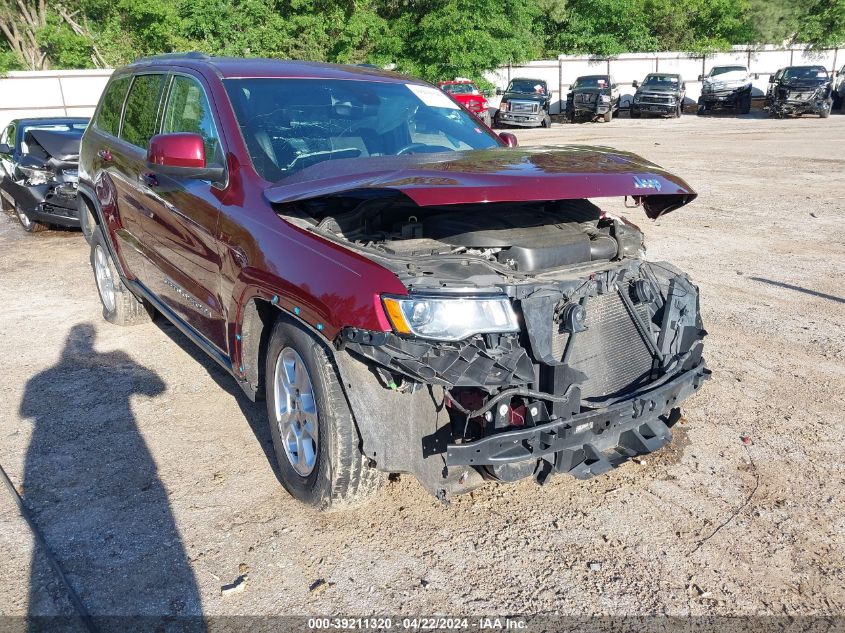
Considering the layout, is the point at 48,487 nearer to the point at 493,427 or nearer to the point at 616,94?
the point at 493,427

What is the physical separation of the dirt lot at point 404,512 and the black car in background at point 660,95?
26562 millimetres

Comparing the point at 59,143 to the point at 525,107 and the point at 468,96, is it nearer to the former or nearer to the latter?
the point at 468,96

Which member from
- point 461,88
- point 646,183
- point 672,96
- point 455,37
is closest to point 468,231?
point 646,183

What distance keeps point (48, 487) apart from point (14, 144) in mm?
9257

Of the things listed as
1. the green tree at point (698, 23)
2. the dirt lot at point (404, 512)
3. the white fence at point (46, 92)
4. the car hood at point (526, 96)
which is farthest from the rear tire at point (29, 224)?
the green tree at point (698, 23)

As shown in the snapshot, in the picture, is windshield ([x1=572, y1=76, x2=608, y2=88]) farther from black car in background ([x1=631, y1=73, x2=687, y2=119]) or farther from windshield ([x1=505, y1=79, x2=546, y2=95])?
windshield ([x1=505, y1=79, x2=546, y2=95])

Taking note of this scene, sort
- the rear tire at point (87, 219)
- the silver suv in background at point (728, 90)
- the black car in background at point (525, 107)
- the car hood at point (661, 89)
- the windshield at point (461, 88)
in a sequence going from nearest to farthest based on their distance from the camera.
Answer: the rear tire at point (87, 219)
the black car in background at point (525, 107)
the windshield at point (461, 88)
the car hood at point (661, 89)
the silver suv in background at point (728, 90)

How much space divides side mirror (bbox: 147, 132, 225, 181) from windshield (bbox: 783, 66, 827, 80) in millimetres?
29099

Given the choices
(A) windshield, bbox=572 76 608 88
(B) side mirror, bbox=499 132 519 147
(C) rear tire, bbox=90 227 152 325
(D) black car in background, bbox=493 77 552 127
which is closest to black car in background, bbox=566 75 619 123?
(A) windshield, bbox=572 76 608 88

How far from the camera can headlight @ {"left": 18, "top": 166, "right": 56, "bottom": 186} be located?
388 inches

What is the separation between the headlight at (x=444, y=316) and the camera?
2590 mm

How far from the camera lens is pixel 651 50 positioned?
3956 cm

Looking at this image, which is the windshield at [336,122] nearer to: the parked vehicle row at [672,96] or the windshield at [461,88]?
the parked vehicle row at [672,96]

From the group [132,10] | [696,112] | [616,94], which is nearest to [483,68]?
[616,94]
